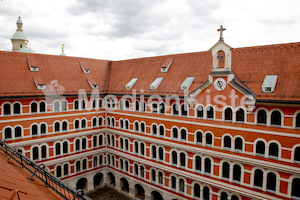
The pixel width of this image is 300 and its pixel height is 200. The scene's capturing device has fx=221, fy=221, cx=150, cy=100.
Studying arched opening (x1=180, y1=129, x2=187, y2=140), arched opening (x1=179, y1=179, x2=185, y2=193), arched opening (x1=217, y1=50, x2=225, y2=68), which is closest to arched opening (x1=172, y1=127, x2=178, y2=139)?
arched opening (x1=180, y1=129, x2=187, y2=140)

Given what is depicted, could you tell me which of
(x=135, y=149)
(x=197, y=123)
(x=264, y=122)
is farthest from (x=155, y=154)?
(x=264, y=122)

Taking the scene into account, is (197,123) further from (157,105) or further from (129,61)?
(129,61)

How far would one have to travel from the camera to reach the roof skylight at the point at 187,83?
2342 cm

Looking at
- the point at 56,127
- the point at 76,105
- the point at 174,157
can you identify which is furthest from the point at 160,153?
the point at 56,127

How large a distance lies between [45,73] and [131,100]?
11.7 m

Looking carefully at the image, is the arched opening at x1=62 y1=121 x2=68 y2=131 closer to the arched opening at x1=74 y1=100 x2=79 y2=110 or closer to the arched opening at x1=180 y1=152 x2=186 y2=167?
the arched opening at x1=74 y1=100 x2=79 y2=110

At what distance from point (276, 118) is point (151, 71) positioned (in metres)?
16.3

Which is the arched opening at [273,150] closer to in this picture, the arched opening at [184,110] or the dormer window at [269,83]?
the dormer window at [269,83]

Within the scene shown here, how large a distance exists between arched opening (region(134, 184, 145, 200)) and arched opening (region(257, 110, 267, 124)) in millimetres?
18218

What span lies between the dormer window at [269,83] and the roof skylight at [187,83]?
7243mm

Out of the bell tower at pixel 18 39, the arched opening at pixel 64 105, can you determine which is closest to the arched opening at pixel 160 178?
the arched opening at pixel 64 105

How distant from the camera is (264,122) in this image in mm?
18469

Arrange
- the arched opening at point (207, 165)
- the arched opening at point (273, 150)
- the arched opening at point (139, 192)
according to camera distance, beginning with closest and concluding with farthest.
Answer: the arched opening at point (273, 150), the arched opening at point (207, 165), the arched opening at point (139, 192)

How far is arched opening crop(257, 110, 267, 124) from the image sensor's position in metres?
18.4
